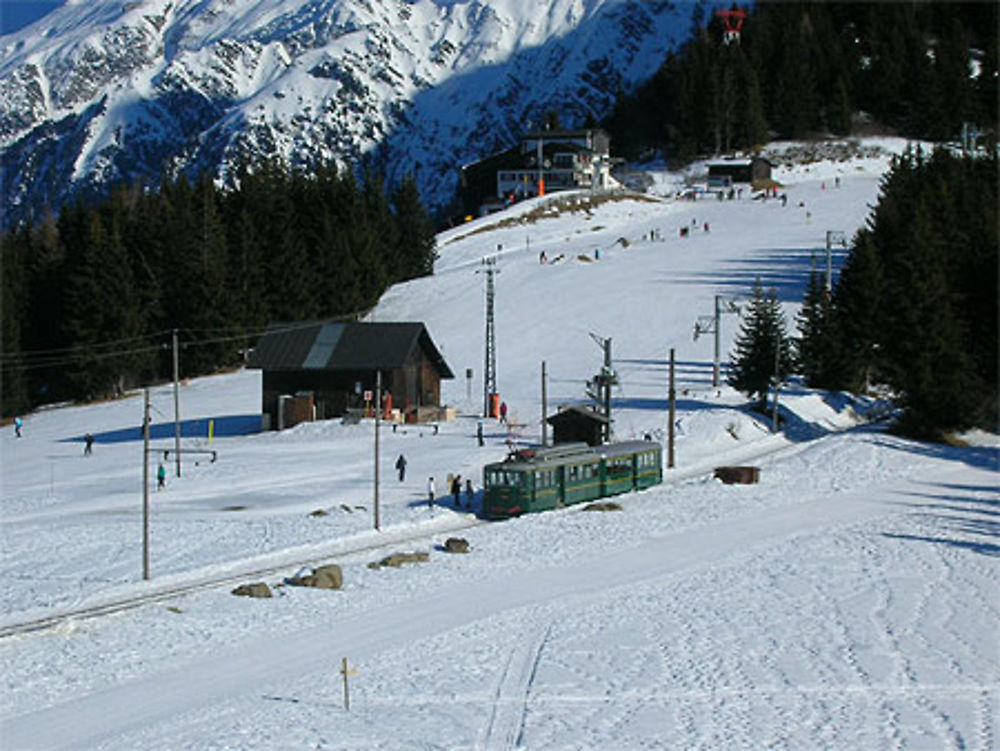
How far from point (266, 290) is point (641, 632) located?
73.4 m

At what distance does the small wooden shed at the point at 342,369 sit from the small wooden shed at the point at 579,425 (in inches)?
564

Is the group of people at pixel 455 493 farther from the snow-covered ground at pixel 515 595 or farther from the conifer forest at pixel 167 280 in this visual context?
the conifer forest at pixel 167 280

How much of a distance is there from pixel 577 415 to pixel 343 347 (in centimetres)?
2000

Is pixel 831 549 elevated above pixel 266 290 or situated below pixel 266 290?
below

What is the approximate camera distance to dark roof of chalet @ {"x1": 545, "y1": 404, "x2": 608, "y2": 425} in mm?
58594

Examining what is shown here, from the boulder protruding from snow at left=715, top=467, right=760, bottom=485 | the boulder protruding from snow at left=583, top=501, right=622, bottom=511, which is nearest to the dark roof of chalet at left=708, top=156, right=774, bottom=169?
the boulder protruding from snow at left=715, top=467, right=760, bottom=485

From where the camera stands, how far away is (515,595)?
35938 millimetres

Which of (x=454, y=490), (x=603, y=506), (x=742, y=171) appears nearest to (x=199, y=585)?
(x=454, y=490)

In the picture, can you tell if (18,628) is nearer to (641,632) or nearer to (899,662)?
(641,632)

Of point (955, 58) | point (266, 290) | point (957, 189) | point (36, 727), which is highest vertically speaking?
point (955, 58)

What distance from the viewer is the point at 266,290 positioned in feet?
330

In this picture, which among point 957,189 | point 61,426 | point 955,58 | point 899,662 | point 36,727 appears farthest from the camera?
point 955,58

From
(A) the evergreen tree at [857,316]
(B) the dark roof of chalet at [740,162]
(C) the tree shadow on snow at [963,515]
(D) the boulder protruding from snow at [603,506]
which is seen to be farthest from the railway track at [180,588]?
(B) the dark roof of chalet at [740,162]

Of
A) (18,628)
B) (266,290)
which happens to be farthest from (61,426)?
(18,628)
